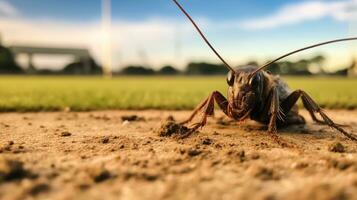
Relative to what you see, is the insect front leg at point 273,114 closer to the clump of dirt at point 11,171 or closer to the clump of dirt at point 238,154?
the clump of dirt at point 238,154

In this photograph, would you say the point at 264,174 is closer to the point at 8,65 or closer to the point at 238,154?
the point at 238,154

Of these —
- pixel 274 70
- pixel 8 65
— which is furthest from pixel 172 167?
pixel 8 65

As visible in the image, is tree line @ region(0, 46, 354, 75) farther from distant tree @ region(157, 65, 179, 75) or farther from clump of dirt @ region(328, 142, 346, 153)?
clump of dirt @ region(328, 142, 346, 153)

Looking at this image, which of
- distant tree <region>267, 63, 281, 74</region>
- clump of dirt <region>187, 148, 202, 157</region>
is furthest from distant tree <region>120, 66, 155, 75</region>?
clump of dirt <region>187, 148, 202, 157</region>

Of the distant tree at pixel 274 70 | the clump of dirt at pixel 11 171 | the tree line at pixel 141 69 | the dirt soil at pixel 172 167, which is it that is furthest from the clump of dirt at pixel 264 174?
the tree line at pixel 141 69

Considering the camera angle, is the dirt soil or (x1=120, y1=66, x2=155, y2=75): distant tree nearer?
the dirt soil

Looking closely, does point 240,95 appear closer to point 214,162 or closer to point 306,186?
point 214,162

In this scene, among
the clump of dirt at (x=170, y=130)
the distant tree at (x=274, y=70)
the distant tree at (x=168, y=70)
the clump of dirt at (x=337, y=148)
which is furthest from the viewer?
the distant tree at (x=168, y=70)
